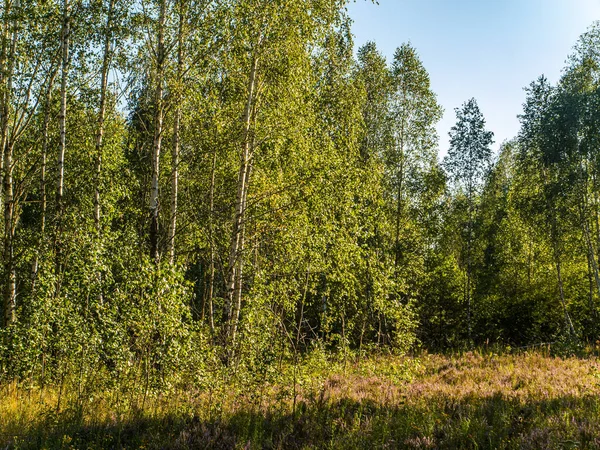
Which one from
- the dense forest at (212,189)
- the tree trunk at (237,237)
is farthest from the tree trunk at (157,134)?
the tree trunk at (237,237)

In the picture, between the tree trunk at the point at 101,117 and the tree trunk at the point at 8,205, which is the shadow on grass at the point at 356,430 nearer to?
the tree trunk at the point at 8,205

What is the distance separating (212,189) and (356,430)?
8325 mm

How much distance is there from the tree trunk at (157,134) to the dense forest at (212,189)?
0.04 meters

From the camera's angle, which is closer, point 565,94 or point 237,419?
point 237,419

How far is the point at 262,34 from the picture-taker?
10.1 m

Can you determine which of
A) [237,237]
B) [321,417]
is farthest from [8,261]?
[321,417]

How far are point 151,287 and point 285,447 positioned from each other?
3.09m

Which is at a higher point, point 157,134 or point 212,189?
point 157,134

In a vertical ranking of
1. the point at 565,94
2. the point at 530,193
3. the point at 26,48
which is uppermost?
the point at 565,94

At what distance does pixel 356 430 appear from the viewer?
6578 millimetres

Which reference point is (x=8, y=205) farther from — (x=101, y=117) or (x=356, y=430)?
(x=356, y=430)

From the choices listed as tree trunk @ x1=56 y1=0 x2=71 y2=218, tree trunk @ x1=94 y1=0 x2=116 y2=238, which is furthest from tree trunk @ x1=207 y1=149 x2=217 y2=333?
tree trunk @ x1=56 y1=0 x2=71 y2=218

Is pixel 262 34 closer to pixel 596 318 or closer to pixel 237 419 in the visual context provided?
pixel 237 419

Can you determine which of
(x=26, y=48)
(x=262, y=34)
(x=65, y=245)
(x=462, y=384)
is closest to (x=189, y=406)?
(x=65, y=245)
